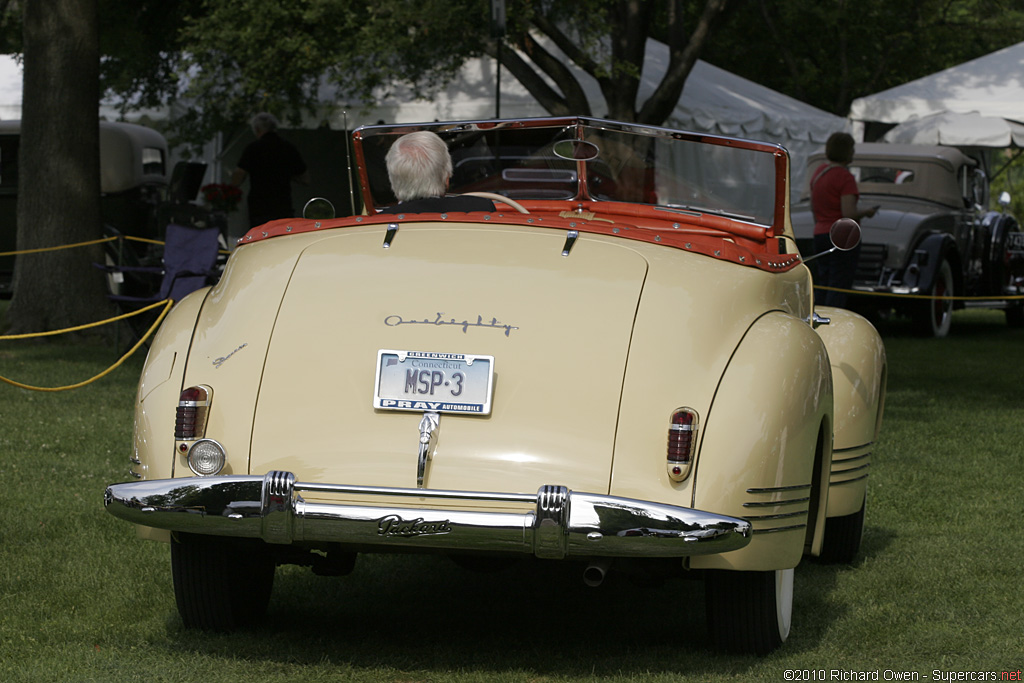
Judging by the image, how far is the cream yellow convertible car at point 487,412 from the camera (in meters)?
3.26

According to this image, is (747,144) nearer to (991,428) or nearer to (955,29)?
(991,428)

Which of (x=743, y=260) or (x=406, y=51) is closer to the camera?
(x=743, y=260)

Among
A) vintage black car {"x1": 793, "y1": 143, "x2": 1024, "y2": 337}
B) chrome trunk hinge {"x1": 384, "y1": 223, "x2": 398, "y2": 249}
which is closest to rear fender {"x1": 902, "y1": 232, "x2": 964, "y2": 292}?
vintage black car {"x1": 793, "y1": 143, "x2": 1024, "y2": 337}

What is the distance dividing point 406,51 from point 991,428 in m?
9.58

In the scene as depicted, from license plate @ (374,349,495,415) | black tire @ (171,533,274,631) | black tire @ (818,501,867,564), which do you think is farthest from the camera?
black tire @ (818,501,867,564)

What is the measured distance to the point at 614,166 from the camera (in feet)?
16.6

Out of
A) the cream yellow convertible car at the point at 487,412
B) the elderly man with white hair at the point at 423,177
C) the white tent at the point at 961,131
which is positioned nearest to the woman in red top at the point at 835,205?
the elderly man with white hair at the point at 423,177

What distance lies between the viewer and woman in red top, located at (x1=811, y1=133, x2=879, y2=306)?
10.2 metres

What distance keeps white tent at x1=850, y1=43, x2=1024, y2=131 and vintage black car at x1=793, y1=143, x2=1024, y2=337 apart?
4.25 metres

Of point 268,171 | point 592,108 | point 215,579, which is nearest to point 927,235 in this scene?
point 592,108

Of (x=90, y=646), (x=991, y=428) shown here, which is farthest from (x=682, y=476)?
(x=991, y=428)

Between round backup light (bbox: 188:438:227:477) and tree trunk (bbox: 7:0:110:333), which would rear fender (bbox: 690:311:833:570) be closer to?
round backup light (bbox: 188:438:227:477)

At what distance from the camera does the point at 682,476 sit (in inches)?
131
